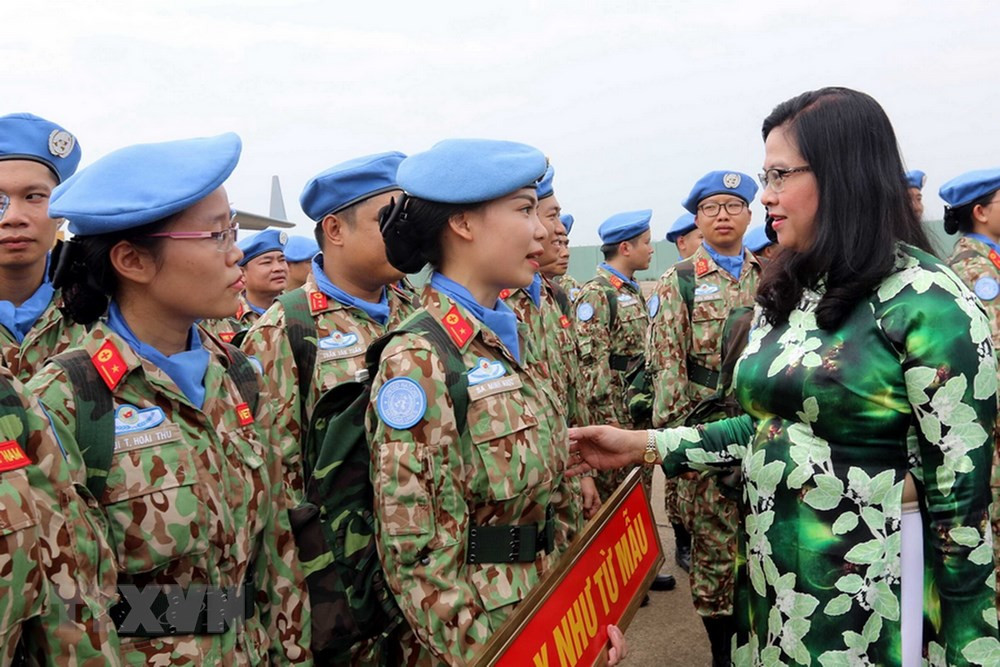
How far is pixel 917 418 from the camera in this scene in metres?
1.69

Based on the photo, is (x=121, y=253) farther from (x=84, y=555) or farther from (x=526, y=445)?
(x=526, y=445)

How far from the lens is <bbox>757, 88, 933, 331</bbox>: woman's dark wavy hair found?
1812 millimetres

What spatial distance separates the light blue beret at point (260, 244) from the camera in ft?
19.3

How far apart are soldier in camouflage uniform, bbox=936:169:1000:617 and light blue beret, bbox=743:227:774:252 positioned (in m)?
1.71

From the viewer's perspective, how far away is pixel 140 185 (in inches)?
63.2

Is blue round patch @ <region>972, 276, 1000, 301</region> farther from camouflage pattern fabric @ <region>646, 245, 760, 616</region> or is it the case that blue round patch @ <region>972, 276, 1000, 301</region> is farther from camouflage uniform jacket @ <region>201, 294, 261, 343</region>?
camouflage uniform jacket @ <region>201, 294, 261, 343</region>

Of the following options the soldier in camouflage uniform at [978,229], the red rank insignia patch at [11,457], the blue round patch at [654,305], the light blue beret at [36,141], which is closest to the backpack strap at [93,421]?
the red rank insignia patch at [11,457]

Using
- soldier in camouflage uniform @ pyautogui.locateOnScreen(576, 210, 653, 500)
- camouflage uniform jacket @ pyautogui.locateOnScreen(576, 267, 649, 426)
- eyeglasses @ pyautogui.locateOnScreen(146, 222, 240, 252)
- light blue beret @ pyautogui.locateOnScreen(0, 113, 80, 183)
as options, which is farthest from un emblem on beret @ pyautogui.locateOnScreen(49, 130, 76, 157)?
camouflage uniform jacket @ pyautogui.locateOnScreen(576, 267, 649, 426)

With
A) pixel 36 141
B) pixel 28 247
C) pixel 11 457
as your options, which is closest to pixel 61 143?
pixel 36 141

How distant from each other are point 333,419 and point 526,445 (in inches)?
19.6

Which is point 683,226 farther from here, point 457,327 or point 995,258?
point 457,327

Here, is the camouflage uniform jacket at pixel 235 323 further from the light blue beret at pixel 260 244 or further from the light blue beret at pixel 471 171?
the light blue beret at pixel 471 171

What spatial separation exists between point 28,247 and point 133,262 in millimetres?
1577

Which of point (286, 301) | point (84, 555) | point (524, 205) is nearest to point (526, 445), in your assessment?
point (524, 205)
